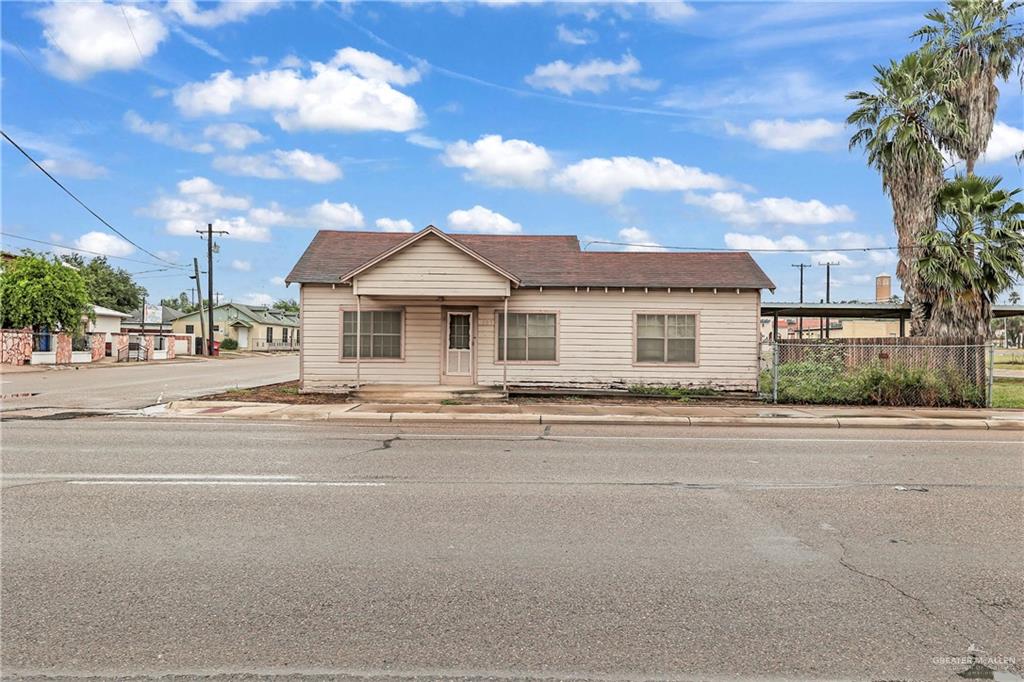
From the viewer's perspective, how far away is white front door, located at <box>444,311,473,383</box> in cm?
1889

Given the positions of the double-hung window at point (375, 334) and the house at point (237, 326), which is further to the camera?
the house at point (237, 326)

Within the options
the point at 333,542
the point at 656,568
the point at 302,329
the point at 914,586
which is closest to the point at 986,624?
the point at 914,586

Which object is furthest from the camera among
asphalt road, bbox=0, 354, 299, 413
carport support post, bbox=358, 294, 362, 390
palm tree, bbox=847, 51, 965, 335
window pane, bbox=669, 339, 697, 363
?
palm tree, bbox=847, 51, 965, 335

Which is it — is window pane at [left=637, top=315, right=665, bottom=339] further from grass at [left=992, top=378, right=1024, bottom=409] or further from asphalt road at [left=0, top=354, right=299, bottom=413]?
asphalt road at [left=0, top=354, right=299, bottom=413]

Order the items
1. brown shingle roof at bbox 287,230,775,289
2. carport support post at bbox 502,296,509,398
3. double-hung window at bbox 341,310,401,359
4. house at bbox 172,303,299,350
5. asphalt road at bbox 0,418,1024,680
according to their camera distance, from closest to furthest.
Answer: asphalt road at bbox 0,418,1024,680
carport support post at bbox 502,296,509,398
brown shingle roof at bbox 287,230,775,289
double-hung window at bbox 341,310,401,359
house at bbox 172,303,299,350

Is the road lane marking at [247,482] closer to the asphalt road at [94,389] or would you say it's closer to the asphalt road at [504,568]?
the asphalt road at [504,568]

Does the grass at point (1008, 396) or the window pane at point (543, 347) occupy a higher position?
the window pane at point (543, 347)

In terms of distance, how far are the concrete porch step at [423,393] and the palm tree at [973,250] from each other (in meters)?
13.4

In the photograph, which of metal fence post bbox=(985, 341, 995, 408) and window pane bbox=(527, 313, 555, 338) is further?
window pane bbox=(527, 313, 555, 338)

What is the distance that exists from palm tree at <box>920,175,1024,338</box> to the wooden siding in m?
12.8

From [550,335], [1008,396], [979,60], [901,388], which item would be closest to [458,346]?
[550,335]

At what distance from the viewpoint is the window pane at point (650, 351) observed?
1892 centimetres

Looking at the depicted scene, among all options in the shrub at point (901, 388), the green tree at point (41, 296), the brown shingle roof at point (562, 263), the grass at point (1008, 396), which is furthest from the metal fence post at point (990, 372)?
the green tree at point (41, 296)

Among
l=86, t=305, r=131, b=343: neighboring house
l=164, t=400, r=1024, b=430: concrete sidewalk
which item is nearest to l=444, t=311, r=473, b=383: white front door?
l=164, t=400, r=1024, b=430: concrete sidewalk
